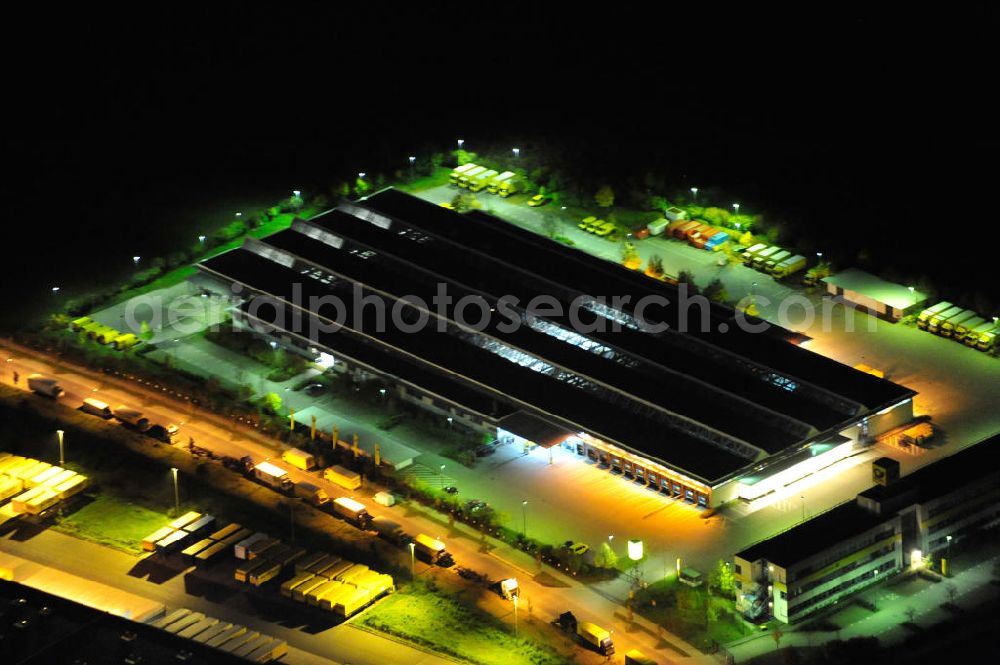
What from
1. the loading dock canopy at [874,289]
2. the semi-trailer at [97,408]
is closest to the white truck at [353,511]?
the semi-trailer at [97,408]

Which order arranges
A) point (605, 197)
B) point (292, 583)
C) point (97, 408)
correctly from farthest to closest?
1. point (605, 197)
2. point (97, 408)
3. point (292, 583)

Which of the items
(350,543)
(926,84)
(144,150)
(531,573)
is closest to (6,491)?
(350,543)

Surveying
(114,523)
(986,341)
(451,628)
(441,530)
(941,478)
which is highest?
(941,478)

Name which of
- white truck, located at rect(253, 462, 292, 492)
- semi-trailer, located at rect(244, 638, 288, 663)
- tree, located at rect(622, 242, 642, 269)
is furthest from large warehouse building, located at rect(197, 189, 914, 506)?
semi-trailer, located at rect(244, 638, 288, 663)

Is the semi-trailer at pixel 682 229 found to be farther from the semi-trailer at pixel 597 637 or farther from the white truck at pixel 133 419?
the semi-trailer at pixel 597 637

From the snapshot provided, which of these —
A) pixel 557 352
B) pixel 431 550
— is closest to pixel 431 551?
pixel 431 550

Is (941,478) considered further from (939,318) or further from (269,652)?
(269,652)
